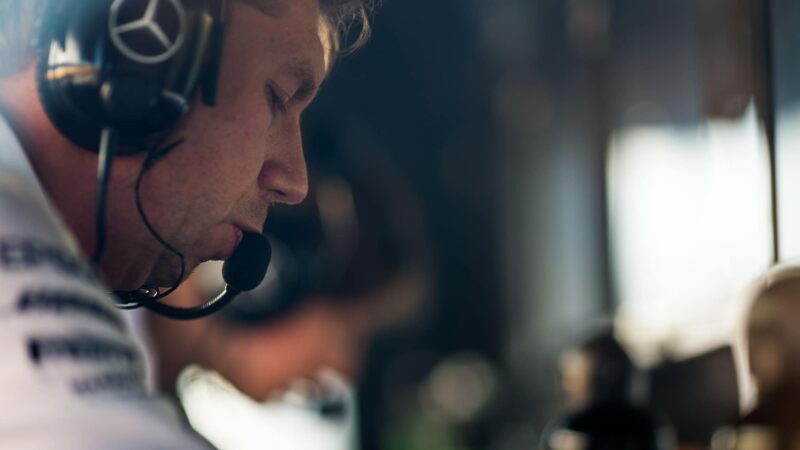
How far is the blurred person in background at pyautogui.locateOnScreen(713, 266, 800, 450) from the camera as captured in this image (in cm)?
51

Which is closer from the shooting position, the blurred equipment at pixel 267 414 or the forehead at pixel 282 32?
the forehead at pixel 282 32

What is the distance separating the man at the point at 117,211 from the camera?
0.82ft

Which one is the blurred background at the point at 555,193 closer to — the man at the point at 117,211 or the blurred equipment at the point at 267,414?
the man at the point at 117,211

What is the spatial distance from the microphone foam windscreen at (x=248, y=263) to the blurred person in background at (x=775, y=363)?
0.99ft

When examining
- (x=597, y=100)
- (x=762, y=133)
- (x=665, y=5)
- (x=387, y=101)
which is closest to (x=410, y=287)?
(x=387, y=101)

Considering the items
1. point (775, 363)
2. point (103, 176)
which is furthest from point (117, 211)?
point (775, 363)

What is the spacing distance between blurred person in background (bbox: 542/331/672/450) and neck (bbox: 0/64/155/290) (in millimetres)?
428

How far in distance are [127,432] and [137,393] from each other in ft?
0.06

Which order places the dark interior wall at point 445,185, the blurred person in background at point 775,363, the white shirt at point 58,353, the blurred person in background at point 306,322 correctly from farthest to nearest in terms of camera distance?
the dark interior wall at point 445,185 → the blurred person in background at point 306,322 → the blurred person in background at point 775,363 → the white shirt at point 58,353

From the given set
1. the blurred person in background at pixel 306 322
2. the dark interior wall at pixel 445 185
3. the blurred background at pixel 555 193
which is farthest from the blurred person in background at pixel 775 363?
the dark interior wall at pixel 445 185

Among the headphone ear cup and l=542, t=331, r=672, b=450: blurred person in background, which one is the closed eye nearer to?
the headphone ear cup

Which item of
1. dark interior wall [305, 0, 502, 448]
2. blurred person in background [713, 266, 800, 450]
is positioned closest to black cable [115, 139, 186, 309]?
blurred person in background [713, 266, 800, 450]

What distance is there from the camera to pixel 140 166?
0.31 metres

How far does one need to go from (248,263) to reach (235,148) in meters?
0.05
